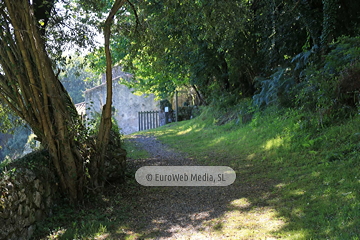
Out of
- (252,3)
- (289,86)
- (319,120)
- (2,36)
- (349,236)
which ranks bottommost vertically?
(349,236)

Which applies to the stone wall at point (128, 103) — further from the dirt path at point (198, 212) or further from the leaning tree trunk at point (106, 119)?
the leaning tree trunk at point (106, 119)

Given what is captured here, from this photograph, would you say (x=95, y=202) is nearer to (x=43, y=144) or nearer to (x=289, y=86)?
(x=43, y=144)

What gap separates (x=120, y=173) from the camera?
6.98 meters

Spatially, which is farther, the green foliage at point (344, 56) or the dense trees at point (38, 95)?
the green foliage at point (344, 56)

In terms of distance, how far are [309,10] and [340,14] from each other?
2.97 feet

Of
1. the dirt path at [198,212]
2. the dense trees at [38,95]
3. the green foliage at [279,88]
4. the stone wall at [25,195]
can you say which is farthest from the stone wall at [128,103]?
the stone wall at [25,195]

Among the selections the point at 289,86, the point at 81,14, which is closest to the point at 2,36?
the point at 81,14

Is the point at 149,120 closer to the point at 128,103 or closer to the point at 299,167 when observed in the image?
the point at 128,103

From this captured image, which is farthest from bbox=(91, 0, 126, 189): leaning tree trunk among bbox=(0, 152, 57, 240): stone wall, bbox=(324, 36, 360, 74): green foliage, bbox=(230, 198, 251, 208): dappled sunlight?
bbox=(324, 36, 360, 74): green foliage

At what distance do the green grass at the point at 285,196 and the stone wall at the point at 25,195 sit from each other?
28 cm

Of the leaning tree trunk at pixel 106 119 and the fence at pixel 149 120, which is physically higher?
the leaning tree trunk at pixel 106 119

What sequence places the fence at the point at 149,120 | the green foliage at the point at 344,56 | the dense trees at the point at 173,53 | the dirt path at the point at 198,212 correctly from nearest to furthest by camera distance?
1. the dirt path at the point at 198,212
2. the dense trees at the point at 173,53
3. the green foliage at the point at 344,56
4. the fence at the point at 149,120

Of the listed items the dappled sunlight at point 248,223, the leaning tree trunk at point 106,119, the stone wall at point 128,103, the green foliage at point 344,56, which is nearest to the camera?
the dappled sunlight at point 248,223

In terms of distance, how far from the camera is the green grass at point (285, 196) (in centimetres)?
378
